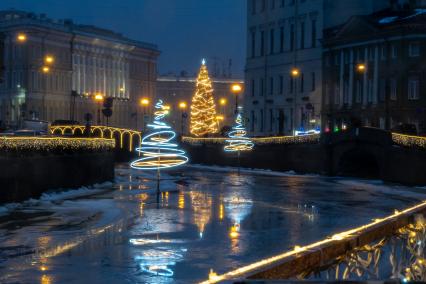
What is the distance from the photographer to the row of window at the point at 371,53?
7344 cm

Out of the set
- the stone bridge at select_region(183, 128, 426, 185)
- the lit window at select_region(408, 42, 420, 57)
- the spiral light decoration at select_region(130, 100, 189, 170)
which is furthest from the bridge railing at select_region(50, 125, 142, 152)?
the spiral light decoration at select_region(130, 100, 189, 170)

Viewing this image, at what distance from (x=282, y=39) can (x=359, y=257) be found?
86.2 m

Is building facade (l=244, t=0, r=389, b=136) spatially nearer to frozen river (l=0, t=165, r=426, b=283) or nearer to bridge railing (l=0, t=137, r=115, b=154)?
bridge railing (l=0, t=137, r=115, b=154)

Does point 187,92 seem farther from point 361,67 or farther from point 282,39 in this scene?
point 361,67

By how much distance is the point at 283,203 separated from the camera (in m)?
33.9

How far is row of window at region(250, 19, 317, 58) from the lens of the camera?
296ft

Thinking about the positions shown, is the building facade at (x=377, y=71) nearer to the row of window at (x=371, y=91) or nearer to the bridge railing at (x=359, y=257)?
the row of window at (x=371, y=91)

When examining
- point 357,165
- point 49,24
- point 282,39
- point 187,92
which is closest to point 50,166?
point 357,165

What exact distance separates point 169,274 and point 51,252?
3554 millimetres

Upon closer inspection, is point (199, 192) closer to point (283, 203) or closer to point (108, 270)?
point (283, 203)

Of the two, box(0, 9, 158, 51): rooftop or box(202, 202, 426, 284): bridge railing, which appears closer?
box(202, 202, 426, 284): bridge railing

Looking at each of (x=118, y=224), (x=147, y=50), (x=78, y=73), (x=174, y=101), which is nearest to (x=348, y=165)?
(x=118, y=224)

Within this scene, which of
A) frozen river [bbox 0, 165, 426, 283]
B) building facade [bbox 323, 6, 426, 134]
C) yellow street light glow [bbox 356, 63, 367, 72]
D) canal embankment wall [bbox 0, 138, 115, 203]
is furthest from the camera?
building facade [bbox 323, 6, 426, 134]

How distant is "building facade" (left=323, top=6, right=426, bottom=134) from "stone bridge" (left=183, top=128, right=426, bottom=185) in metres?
8.25
